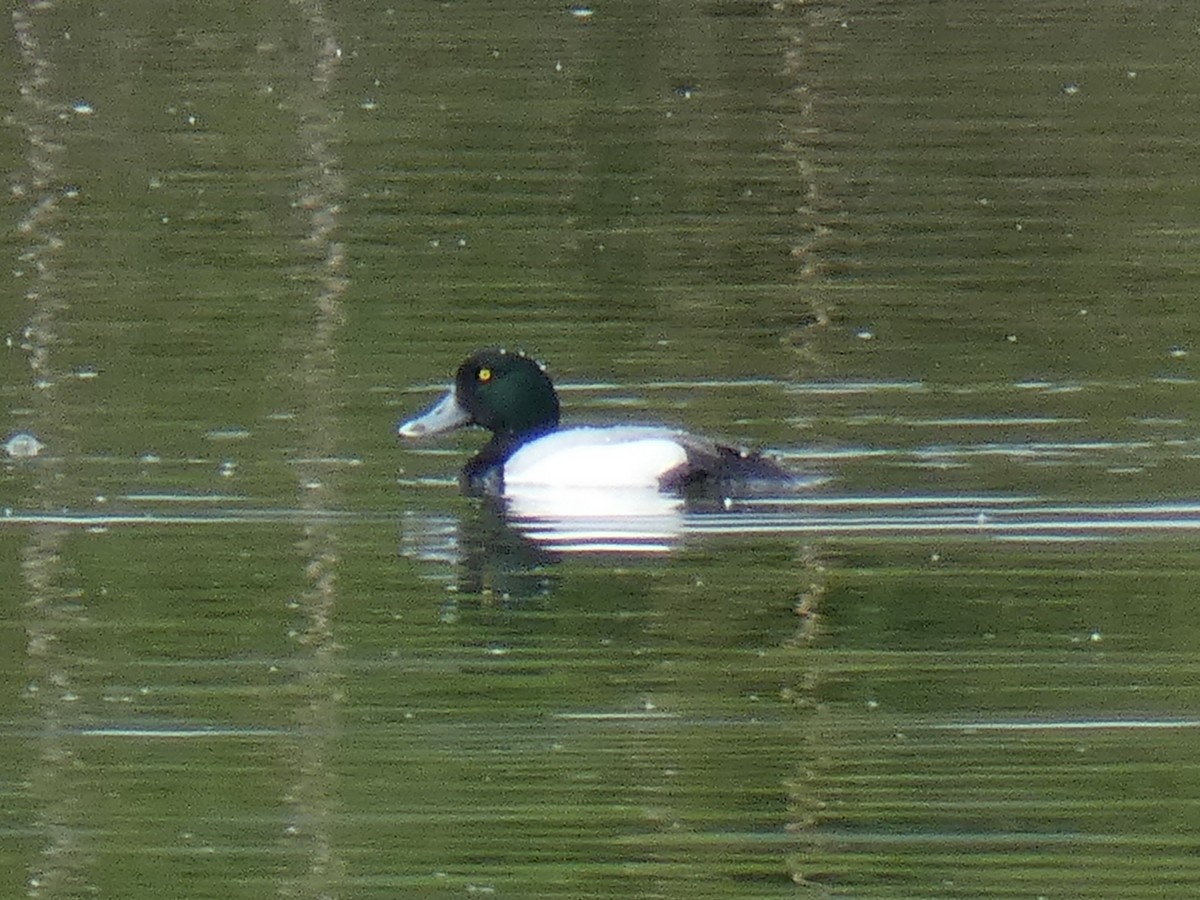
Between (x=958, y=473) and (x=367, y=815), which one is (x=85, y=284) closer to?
(x=958, y=473)

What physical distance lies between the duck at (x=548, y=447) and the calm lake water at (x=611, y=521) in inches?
5.3

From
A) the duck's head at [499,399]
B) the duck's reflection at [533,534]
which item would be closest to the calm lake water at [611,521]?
the duck's reflection at [533,534]

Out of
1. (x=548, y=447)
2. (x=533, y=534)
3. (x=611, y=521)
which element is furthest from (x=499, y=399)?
(x=533, y=534)

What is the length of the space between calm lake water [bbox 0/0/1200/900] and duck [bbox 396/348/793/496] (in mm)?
135

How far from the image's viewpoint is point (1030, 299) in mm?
15844

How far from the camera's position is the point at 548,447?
1252 cm

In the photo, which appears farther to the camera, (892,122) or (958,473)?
(892,122)

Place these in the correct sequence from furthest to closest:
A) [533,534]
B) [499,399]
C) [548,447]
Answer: [499,399]
[548,447]
[533,534]

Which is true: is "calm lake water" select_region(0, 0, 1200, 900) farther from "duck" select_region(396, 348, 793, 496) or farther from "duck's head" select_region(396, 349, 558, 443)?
"duck's head" select_region(396, 349, 558, 443)

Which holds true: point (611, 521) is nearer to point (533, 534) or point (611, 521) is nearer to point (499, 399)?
point (533, 534)

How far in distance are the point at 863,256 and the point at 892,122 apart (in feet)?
19.9

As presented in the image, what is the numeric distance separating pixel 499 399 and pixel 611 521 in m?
1.52

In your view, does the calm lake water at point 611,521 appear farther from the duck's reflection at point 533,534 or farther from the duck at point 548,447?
the duck at point 548,447

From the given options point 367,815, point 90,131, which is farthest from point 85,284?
point 367,815
